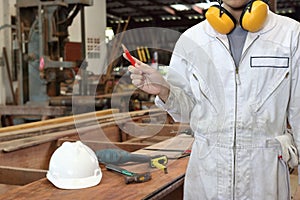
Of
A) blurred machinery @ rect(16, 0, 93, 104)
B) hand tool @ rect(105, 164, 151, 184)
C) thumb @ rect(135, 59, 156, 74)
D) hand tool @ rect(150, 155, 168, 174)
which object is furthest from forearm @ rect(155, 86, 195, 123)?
blurred machinery @ rect(16, 0, 93, 104)

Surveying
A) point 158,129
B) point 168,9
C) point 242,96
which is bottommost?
point 158,129

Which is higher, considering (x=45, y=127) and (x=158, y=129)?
(x=158, y=129)

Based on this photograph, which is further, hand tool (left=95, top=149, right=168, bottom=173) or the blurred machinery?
the blurred machinery

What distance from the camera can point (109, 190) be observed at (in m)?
1.42

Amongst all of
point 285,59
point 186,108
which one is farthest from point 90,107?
point 285,59

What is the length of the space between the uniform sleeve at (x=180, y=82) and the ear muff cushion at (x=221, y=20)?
0.40 ft

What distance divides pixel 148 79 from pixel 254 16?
34 cm

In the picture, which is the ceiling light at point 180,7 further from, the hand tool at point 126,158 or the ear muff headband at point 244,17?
the ear muff headband at point 244,17

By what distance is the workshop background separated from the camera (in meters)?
1.43

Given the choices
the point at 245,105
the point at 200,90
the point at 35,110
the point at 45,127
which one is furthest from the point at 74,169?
the point at 35,110

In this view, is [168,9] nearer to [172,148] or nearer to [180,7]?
[180,7]

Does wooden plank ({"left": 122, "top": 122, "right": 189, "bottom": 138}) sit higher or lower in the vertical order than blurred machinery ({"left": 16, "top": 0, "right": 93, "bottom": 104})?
lower

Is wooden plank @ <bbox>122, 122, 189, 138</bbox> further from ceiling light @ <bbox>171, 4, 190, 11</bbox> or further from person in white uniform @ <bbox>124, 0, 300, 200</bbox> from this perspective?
ceiling light @ <bbox>171, 4, 190, 11</bbox>

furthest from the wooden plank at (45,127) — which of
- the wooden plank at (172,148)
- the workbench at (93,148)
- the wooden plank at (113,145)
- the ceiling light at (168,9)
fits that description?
the ceiling light at (168,9)
